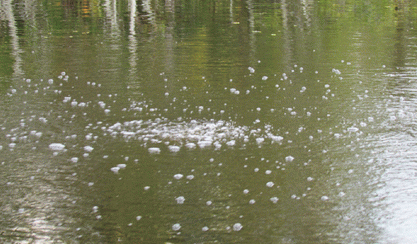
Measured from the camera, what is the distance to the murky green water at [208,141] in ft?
12.3

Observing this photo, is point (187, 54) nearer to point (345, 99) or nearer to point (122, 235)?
point (345, 99)

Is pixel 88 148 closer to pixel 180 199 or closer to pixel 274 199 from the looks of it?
pixel 180 199

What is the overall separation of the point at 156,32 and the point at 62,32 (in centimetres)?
261

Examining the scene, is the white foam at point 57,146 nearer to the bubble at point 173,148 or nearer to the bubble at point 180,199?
the bubble at point 173,148

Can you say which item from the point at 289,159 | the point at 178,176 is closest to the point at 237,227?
the point at 178,176

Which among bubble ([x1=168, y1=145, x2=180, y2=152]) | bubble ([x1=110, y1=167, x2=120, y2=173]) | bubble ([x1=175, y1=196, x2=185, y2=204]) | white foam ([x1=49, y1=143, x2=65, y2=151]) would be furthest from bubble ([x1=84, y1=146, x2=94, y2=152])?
bubble ([x1=175, y1=196, x2=185, y2=204])

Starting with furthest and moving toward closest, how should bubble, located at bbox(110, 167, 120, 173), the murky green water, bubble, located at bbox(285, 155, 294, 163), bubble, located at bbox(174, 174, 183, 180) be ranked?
bubble, located at bbox(285, 155, 294, 163) < bubble, located at bbox(110, 167, 120, 173) < bubble, located at bbox(174, 174, 183, 180) < the murky green water

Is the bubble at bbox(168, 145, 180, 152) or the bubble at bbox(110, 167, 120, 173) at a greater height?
the bubble at bbox(168, 145, 180, 152)

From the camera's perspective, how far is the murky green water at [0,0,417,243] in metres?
3.75

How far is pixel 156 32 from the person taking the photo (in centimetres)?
1301

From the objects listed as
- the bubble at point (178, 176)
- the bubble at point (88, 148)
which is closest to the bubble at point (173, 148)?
the bubble at point (178, 176)

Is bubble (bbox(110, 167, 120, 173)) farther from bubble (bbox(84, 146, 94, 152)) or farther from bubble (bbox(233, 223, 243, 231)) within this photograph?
bubble (bbox(233, 223, 243, 231))

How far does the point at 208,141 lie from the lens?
17.6 feet

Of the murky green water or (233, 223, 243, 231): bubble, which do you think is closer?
(233, 223, 243, 231): bubble
